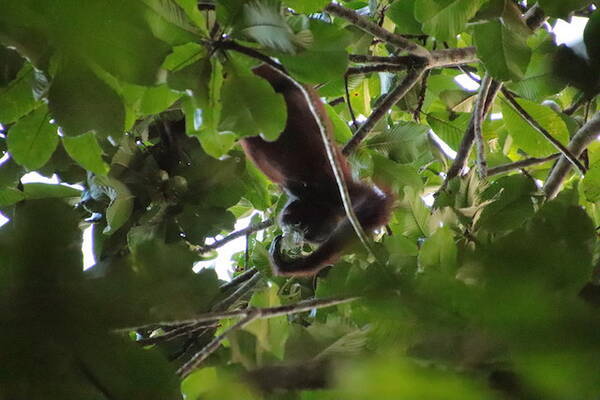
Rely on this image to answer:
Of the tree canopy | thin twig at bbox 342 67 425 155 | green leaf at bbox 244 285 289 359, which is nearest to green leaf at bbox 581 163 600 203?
the tree canopy

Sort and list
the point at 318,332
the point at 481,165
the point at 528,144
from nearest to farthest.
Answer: the point at 318,332 < the point at 481,165 < the point at 528,144

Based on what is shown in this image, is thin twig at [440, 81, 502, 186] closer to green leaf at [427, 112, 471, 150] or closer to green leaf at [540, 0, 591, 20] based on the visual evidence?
green leaf at [427, 112, 471, 150]

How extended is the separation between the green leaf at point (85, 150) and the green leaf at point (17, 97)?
0.12m

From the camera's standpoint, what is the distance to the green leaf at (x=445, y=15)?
1415 millimetres

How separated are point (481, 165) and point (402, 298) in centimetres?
100

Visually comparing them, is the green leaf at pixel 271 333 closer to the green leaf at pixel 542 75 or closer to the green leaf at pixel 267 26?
the green leaf at pixel 267 26

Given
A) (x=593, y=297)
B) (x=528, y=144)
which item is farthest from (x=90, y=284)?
(x=528, y=144)

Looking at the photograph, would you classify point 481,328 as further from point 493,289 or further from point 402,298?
point 402,298

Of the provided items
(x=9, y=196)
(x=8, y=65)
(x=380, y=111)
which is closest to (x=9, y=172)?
(x=9, y=196)

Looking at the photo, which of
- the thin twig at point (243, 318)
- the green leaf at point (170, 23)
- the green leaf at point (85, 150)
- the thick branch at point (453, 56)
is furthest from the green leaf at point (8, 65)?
the thick branch at point (453, 56)

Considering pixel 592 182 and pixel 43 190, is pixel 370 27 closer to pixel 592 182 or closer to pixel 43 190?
pixel 592 182

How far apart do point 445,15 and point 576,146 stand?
2.03 ft

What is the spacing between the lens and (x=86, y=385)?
76 centimetres

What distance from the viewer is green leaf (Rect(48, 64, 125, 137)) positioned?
1091 mm
